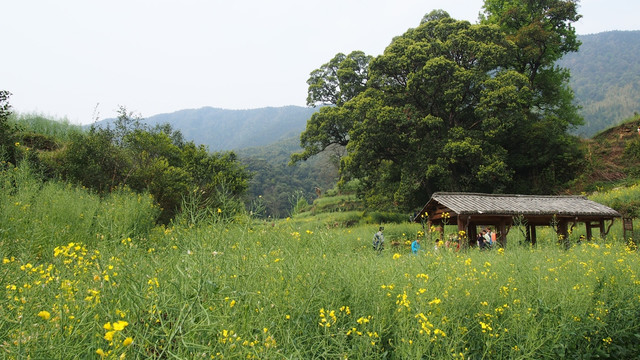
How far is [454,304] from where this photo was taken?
389 centimetres

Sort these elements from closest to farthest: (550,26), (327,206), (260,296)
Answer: (260,296) < (550,26) < (327,206)

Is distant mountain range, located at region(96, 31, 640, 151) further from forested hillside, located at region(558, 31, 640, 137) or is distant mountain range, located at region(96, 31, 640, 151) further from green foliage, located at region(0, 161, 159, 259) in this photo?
green foliage, located at region(0, 161, 159, 259)

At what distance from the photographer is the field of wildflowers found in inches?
85.0

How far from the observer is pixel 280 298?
3.09 metres

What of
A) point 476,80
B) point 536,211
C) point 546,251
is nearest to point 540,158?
point 476,80

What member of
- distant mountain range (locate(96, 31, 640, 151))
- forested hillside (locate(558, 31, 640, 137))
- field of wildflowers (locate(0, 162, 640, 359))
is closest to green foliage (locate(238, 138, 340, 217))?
distant mountain range (locate(96, 31, 640, 151))

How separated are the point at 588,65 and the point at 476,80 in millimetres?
113107

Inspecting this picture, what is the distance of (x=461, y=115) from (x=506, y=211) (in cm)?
1038

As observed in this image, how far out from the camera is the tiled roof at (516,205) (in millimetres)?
11312

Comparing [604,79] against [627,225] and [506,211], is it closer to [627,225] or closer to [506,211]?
[627,225]

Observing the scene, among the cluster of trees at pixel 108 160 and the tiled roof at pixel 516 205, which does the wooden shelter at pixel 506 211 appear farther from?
the cluster of trees at pixel 108 160

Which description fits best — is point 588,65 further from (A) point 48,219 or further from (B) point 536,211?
(A) point 48,219

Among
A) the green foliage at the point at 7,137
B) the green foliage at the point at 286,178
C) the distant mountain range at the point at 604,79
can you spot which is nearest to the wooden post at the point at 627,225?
the distant mountain range at the point at 604,79

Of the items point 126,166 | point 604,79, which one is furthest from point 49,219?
point 604,79
